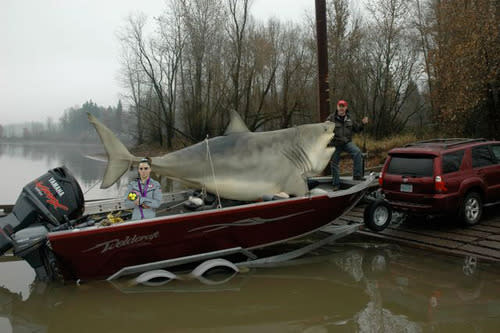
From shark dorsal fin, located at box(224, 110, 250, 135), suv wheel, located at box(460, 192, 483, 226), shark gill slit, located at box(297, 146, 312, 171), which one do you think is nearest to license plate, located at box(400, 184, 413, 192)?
suv wheel, located at box(460, 192, 483, 226)

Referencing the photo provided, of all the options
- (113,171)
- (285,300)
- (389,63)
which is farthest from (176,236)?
(389,63)

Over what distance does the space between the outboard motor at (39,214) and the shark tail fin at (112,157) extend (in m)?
0.74

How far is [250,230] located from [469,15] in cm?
1486

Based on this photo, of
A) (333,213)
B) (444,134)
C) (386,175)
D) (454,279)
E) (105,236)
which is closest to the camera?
(105,236)

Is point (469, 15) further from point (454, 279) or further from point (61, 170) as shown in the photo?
point (61, 170)

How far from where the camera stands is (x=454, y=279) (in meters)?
5.52

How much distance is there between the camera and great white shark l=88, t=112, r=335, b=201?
5.90m

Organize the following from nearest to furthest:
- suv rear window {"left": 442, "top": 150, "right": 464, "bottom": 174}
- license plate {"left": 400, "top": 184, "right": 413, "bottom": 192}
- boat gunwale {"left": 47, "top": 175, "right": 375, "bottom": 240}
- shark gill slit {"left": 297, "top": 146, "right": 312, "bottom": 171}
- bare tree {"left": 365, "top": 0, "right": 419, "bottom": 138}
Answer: boat gunwale {"left": 47, "top": 175, "right": 375, "bottom": 240} < shark gill slit {"left": 297, "top": 146, "right": 312, "bottom": 171} < suv rear window {"left": 442, "top": 150, "right": 464, "bottom": 174} < license plate {"left": 400, "top": 184, "right": 413, "bottom": 192} < bare tree {"left": 365, "top": 0, "right": 419, "bottom": 138}

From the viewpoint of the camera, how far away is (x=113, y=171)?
17.7 feet

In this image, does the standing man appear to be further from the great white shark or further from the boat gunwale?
the boat gunwale

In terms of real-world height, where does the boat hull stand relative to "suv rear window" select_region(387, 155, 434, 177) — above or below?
below

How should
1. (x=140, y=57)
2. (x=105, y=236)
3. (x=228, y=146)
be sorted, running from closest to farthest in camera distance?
1. (x=105, y=236)
2. (x=228, y=146)
3. (x=140, y=57)

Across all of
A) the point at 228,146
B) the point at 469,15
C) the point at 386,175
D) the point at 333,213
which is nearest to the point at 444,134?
the point at 469,15

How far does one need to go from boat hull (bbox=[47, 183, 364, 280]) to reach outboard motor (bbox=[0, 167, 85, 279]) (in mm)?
379
